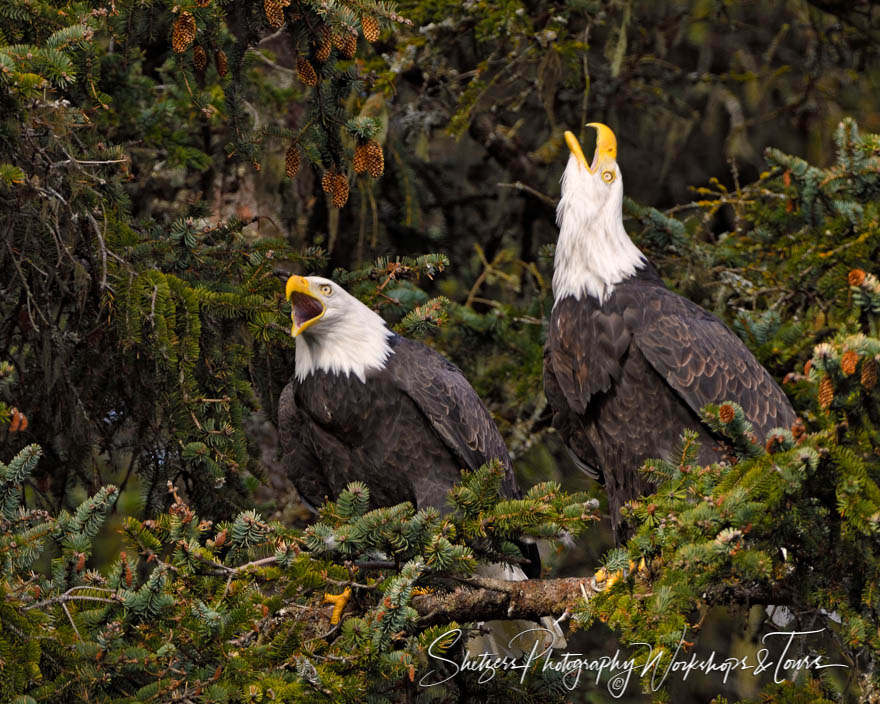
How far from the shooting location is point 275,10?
3.02 m

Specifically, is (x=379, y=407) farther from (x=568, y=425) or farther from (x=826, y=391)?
(x=826, y=391)

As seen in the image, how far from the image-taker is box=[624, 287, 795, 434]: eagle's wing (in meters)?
3.86

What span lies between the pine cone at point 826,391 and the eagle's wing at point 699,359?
166cm

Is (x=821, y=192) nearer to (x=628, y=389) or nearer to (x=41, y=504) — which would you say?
(x=628, y=389)

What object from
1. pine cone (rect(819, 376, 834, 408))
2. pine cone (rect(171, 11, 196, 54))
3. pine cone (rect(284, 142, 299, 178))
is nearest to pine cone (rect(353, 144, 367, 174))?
pine cone (rect(284, 142, 299, 178))

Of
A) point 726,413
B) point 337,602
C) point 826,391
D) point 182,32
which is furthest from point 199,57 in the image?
point 826,391

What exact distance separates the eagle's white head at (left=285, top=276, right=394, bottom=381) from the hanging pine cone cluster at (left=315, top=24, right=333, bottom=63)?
937mm

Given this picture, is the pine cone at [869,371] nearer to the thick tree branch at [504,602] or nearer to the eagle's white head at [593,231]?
the thick tree branch at [504,602]

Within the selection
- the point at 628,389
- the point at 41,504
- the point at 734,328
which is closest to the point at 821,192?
the point at 734,328

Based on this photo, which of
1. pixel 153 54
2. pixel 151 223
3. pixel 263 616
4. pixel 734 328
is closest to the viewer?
pixel 263 616

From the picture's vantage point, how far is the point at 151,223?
12.2 feet

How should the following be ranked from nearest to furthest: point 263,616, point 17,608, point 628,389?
point 17,608
point 263,616
point 628,389

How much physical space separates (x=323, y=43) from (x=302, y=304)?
1083 millimetres

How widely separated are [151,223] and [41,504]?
1.06 m
